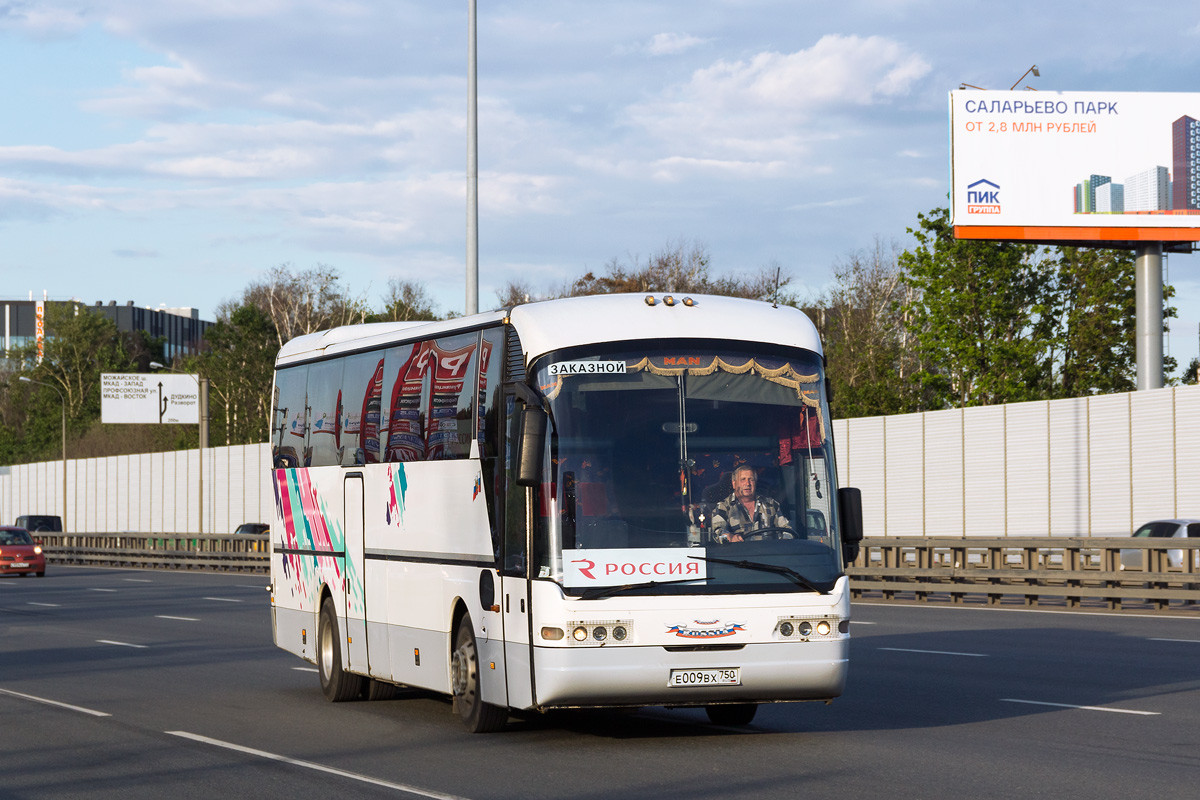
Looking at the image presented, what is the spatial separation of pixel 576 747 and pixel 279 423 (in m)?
7.16

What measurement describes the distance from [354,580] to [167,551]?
46.9m

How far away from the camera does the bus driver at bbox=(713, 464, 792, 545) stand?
37.0ft

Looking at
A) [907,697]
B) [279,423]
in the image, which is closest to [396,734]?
[907,697]

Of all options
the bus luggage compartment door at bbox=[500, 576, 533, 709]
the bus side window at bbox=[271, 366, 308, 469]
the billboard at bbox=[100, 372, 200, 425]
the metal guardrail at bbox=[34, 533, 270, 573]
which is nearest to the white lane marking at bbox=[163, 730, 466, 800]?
the bus luggage compartment door at bbox=[500, 576, 533, 709]

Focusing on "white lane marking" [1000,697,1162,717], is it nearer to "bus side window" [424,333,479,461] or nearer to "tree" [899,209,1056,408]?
"bus side window" [424,333,479,461]

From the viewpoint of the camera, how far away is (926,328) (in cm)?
6856

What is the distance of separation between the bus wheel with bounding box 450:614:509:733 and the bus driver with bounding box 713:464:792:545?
84.6 inches

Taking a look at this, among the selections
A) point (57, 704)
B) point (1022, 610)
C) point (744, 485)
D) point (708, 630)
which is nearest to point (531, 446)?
point (744, 485)

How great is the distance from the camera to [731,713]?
42.3 feet

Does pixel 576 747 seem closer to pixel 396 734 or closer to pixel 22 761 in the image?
pixel 396 734

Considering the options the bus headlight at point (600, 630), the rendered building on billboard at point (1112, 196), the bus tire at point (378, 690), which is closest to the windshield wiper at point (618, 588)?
the bus headlight at point (600, 630)

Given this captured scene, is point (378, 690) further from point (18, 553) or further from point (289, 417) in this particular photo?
point (18, 553)

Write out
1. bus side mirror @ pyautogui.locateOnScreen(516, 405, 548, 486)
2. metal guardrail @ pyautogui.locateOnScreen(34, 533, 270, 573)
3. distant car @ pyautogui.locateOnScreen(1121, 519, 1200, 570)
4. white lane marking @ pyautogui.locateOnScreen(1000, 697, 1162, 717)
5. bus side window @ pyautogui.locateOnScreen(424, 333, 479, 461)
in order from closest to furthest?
bus side mirror @ pyautogui.locateOnScreen(516, 405, 548, 486) < bus side window @ pyautogui.locateOnScreen(424, 333, 479, 461) < white lane marking @ pyautogui.locateOnScreen(1000, 697, 1162, 717) < distant car @ pyautogui.locateOnScreen(1121, 519, 1200, 570) < metal guardrail @ pyautogui.locateOnScreen(34, 533, 270, 573)

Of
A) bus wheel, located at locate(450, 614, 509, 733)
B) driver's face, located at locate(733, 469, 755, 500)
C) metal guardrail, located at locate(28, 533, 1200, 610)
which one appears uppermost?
driver's face, located at locate(733, 469, 755, 500)
